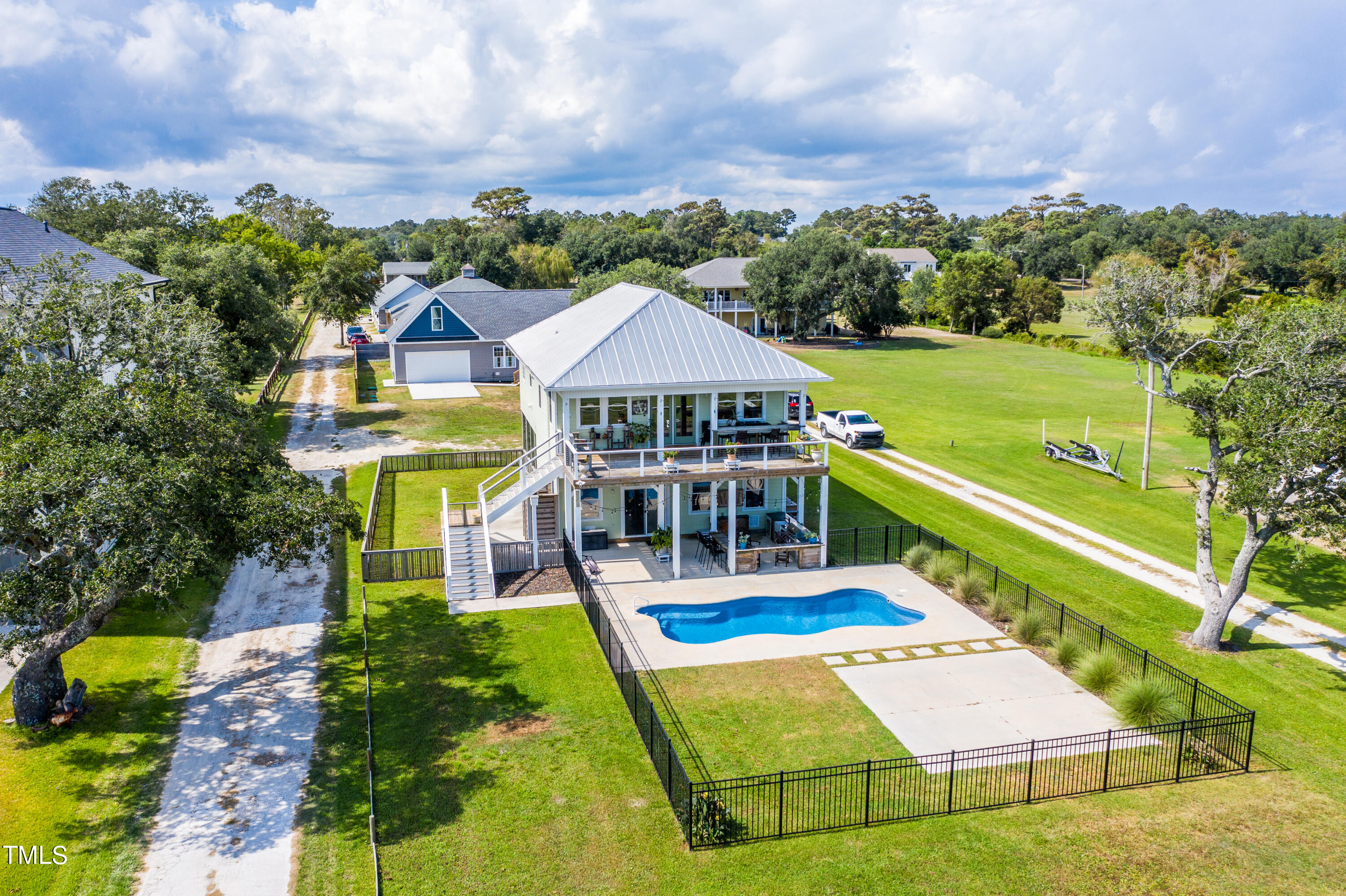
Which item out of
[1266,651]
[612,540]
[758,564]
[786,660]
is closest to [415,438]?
[612,540]

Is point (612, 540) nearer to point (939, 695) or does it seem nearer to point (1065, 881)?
point (939, 695)

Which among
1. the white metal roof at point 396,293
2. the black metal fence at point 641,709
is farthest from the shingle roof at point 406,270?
the black metal fence at point 641,709

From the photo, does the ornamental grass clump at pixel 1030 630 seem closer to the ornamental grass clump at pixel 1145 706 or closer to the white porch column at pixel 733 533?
the ornamental grass clump at pixel 1145 706

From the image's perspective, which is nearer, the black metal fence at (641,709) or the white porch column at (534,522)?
the black metal fence at (641,709)

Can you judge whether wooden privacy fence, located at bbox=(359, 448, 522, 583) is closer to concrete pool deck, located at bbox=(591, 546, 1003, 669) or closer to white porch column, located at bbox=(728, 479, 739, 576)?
concrete pool deck, located at bbox=(591, 546, 1003, 669)

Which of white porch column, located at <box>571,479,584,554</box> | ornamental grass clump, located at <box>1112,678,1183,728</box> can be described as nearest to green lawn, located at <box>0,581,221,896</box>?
white porch column, located at <box>571,479,584,554</box>
